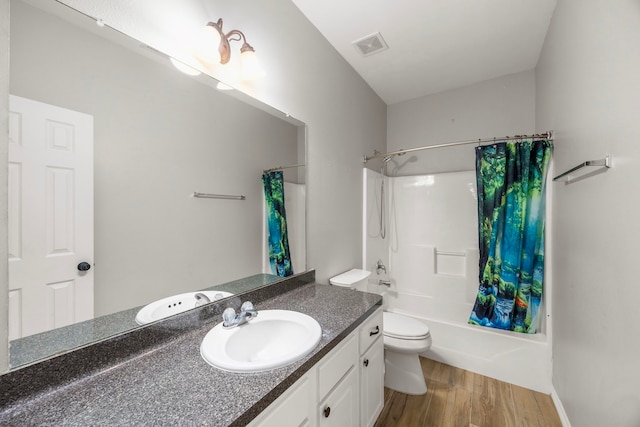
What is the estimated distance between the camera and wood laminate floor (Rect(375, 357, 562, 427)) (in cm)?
161

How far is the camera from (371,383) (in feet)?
4.62

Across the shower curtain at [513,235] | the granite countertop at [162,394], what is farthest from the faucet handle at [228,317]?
the shower curtain at [513,235]

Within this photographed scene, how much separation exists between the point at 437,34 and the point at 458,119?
3.27 ft

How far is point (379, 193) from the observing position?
8.83ft

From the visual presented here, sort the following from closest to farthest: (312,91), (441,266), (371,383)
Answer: (371,383)
(312,91)
(441,266)

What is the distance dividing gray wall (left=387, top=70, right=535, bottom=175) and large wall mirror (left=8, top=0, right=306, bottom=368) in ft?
6.94

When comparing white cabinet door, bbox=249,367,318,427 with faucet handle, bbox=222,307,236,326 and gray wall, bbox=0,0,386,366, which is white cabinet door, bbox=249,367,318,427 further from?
gray wall, bbox=0,0,386,366

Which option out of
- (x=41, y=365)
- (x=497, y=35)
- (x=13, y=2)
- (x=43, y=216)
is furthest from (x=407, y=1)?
(x=41, y=365)

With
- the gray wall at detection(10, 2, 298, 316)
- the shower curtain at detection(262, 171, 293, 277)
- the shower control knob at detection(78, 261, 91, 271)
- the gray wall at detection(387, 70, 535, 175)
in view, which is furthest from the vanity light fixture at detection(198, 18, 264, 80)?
the gray wall at detection(387, 70, 535, 175)

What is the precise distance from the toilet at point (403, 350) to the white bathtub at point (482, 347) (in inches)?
19.3

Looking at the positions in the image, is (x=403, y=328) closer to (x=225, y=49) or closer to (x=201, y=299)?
→ (x=201, y=299)

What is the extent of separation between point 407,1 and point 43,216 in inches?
79.4

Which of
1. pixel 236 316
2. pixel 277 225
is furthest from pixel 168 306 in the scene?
pixel 277 225

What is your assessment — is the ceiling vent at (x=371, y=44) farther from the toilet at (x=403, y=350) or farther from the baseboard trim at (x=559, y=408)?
the baseboard trim at (x=559, y=408)
